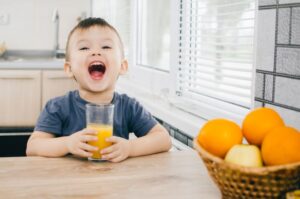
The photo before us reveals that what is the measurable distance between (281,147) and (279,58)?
0.42 metres

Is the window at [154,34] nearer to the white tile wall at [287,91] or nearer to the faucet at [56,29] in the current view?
the white tile wall at [287,91]

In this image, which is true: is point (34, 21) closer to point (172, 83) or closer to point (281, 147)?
point (172, 83)

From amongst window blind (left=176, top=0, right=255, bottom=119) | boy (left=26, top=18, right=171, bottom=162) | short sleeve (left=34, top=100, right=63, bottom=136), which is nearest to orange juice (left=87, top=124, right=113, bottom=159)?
boy (left=26, top=18, right=171, bottom=162)

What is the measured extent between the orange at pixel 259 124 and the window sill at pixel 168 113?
0.75 meters

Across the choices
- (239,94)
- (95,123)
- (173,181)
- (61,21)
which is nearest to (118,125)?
(95,123)

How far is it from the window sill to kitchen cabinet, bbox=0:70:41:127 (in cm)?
111

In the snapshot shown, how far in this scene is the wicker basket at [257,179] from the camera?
0.73m

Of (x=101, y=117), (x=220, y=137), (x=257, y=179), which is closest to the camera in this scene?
(x=257, y=179)

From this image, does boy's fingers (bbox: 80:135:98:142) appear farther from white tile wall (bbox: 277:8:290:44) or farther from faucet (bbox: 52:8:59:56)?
faucet (bbox: 52:8:59:56)

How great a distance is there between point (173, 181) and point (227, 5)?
2.96ft

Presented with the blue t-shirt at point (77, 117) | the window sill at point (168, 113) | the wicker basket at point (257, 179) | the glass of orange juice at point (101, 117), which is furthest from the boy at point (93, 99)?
the wicker basket at point (257, 179)

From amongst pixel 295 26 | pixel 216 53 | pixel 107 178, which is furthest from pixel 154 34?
pixel 107 178

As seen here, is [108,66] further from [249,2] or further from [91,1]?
[91,1]

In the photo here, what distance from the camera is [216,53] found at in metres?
1.86
